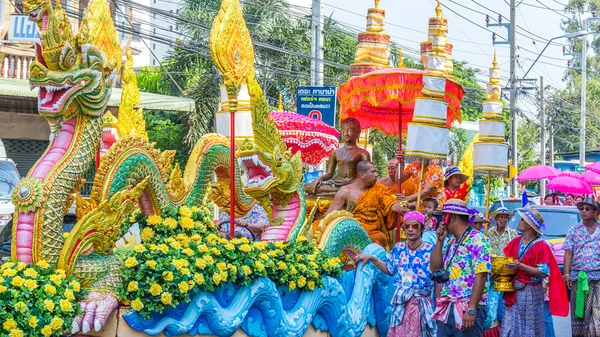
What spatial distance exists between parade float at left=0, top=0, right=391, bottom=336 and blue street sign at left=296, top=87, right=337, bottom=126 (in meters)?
10.5

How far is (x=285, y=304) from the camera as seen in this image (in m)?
7.73

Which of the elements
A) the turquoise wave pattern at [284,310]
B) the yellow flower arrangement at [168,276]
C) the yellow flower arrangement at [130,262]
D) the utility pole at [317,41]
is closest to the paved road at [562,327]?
the turquoise wave pattern at [284,310]

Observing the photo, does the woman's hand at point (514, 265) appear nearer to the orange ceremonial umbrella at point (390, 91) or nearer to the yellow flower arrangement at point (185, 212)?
the orange ceremonial umbrella at point (390, 91)

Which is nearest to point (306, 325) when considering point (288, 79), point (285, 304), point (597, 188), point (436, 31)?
point (285, 304)

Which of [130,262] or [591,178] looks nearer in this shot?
[130,262]

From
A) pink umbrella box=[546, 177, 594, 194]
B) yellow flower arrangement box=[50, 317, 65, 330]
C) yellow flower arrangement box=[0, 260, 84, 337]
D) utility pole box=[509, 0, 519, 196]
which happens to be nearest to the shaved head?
yellow flower arrangement box=[0, 260, 84, 337]

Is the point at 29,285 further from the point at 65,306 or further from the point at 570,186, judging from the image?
the point at 570,186

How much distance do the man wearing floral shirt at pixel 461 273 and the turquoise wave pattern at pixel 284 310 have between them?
41.8 inches

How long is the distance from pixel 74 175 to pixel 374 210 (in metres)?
4.21

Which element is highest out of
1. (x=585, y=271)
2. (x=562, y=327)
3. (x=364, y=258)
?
(x=364, y=258)

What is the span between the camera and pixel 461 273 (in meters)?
7.46

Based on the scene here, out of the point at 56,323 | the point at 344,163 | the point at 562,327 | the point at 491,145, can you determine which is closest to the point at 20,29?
the point at 344,163

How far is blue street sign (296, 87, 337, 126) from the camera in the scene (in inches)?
746

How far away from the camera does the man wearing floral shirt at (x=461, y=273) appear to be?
7.32m
